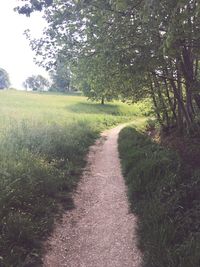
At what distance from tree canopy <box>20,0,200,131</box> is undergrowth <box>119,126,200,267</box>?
3.04m

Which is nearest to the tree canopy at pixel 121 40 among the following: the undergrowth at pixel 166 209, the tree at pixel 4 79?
the undergrowth at pixel 166 209

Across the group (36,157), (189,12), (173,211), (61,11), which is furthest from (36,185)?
(61,11)

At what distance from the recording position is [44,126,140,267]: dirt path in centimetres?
539

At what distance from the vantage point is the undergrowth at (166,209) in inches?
199

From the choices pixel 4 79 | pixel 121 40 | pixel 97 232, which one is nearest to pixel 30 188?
pixel 97 232

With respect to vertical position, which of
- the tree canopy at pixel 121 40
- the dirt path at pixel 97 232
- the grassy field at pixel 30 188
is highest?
the tree canopy at pixel 121 40

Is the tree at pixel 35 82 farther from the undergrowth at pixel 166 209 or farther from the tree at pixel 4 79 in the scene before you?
the undergrowth at pixel 166 209

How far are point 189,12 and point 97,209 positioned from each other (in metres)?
4.73

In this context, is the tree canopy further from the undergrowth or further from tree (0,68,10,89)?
tree (0,68,10,89)

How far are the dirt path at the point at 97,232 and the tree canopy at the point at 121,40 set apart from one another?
3740 mm

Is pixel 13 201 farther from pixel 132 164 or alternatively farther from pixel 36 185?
pixel 132 164

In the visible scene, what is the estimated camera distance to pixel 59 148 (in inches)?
487

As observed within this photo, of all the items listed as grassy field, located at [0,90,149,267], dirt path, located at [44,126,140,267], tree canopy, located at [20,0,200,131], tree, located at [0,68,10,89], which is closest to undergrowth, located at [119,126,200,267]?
dirt path, located at [44,126,140,267]

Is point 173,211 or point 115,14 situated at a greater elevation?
point 115,14
